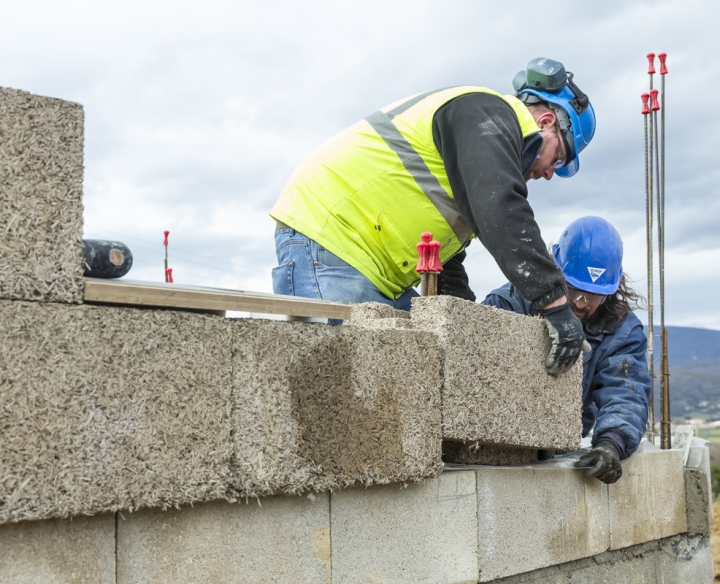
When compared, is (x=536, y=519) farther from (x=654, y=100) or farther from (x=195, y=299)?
(x=654, y=100)

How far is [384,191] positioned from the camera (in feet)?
11.1

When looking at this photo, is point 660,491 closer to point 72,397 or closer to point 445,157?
point 445,157

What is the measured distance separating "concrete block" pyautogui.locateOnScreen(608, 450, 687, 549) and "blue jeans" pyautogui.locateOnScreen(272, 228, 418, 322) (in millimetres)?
1882

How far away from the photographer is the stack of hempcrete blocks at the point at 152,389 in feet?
6.05

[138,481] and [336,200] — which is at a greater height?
[336,200]

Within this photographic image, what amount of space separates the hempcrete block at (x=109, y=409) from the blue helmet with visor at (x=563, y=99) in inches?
87.6

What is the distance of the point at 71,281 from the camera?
1.93 meters

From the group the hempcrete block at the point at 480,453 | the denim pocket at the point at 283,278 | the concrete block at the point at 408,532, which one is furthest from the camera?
the denim pocket at the point at 283,278

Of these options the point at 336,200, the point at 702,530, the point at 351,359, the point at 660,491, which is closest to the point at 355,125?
the point at 336,200

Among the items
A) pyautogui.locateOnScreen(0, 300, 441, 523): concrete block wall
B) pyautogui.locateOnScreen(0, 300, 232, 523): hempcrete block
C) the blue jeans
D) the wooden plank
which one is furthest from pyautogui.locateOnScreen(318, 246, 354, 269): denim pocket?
pyautogui.locateOnScreen(0, 300, 232, 523): hempcrete block

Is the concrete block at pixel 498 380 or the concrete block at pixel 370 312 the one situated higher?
the concrete block at pixel 370 312

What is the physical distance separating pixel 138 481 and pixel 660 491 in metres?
3.66

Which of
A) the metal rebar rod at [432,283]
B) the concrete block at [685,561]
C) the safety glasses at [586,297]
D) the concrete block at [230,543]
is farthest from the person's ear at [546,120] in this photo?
the concrete block at [685,561]

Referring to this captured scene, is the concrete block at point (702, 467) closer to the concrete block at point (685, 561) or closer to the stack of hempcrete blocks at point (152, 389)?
the concrete block at point (685, 561)
